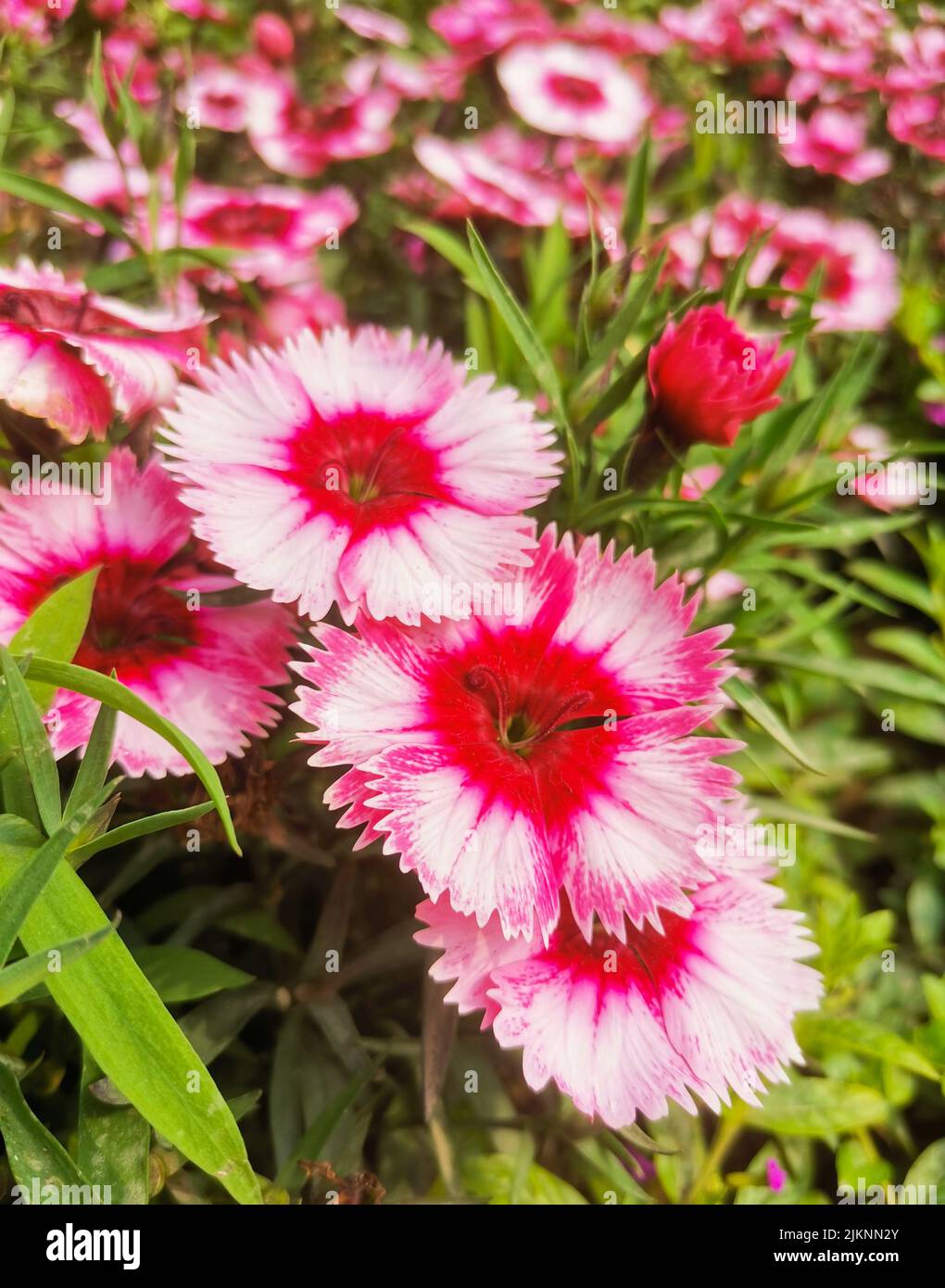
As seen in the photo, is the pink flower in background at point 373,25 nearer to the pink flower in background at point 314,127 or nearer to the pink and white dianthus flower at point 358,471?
the pink flower in background at point 314,127

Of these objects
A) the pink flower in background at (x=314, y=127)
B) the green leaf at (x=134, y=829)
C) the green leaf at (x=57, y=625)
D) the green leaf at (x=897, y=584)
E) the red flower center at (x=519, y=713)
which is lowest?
the green leaf at (x=134, y=829)

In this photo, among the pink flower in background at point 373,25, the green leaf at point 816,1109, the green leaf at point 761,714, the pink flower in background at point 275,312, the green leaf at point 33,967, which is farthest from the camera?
the pink flower in background at point 373,25

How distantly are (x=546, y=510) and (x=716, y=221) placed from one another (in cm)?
77

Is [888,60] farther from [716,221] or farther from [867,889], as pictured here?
[867,889]

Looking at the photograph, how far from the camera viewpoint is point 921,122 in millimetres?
1959

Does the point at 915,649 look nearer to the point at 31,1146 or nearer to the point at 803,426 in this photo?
the point at 803,426

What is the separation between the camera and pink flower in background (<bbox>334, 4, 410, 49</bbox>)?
188cm

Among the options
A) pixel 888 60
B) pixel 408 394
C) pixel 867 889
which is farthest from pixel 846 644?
pixel 888 60

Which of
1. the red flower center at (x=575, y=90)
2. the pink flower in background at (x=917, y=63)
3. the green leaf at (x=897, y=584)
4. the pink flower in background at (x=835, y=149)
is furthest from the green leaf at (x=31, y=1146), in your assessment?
the pink flower in background at (x=917, y=63)

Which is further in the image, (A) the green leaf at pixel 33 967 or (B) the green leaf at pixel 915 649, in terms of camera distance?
(B) the green leaf at pixel 915 649

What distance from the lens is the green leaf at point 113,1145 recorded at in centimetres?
69

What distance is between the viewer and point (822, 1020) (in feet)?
3.48

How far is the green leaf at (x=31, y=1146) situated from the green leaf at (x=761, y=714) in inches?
23.8

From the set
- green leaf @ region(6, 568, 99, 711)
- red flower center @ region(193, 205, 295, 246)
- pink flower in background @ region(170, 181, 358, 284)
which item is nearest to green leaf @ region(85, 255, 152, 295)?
pink flower in background @ region(170, 181, 358, 284)
